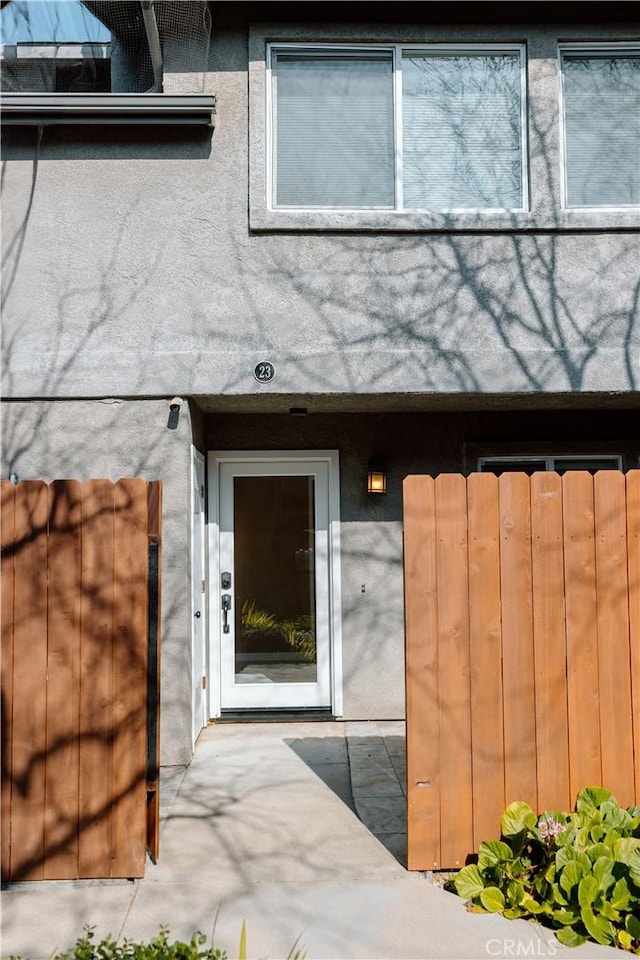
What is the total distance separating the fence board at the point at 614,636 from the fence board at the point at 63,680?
106 inches

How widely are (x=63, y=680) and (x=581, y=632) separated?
2668mm

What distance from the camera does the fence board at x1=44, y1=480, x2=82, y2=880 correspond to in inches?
154

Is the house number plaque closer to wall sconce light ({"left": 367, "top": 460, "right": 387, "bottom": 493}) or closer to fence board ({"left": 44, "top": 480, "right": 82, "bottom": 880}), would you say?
wall sconce light ({"left": 367, "top": 460, "right": 387, "bottom": 493})

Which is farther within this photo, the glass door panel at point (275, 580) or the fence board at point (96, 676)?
the glass door panel at point (275, 580)

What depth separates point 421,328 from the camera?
593 cm

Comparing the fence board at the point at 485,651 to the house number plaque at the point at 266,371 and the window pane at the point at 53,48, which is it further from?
the window pane at the point at 53,48

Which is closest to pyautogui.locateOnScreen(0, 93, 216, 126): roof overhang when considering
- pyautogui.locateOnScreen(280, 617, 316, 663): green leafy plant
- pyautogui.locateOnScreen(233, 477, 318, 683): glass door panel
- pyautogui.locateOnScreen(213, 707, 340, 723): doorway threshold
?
pyautogui.locateOnScreen(233, 477, 318, 683): glass door panel

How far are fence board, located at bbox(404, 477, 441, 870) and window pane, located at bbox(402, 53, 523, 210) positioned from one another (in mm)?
3050

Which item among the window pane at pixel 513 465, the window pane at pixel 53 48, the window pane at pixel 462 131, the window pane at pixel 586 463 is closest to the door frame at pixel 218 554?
the window pane at pixel 513 465

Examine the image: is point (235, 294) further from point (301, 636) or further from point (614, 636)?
point (614, 636)

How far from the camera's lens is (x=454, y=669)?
13.2 feet

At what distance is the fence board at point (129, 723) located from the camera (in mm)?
3920

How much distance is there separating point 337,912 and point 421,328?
3.95 meters

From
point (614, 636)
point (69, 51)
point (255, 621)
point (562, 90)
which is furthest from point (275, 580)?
point (69, 51)
